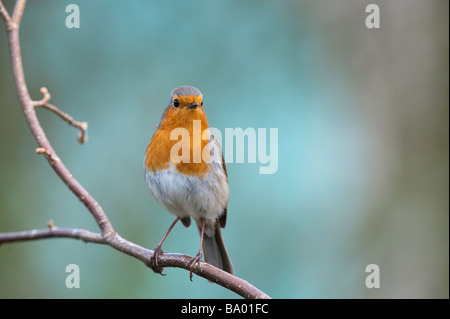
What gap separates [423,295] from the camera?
489cm

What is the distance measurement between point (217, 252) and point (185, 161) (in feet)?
2.48

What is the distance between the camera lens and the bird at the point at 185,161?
272cm

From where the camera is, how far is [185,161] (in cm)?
277

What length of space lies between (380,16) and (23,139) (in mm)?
3692

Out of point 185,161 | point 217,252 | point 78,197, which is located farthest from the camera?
point 217,252

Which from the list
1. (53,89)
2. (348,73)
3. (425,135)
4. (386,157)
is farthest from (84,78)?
(425,135)

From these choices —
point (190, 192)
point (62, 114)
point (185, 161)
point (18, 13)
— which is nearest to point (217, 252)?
point (190, 192)

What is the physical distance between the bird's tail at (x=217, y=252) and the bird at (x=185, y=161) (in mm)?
367

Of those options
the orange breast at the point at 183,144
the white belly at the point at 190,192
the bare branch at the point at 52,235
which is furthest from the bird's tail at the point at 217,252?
the bare branch at the point at 52,235

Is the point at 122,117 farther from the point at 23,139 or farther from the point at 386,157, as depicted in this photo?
the point at 386,157

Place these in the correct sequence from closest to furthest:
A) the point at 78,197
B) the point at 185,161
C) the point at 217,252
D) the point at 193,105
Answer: the point at 78,197, the point at 193,105, the point at 185,161, the point at 217,252

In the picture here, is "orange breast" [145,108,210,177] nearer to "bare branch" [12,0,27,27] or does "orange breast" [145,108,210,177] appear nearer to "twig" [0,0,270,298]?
"twig" [0,0,270,298]

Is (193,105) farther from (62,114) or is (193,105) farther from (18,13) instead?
→ (18,13)

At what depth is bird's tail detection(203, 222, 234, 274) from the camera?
319 centimetres
